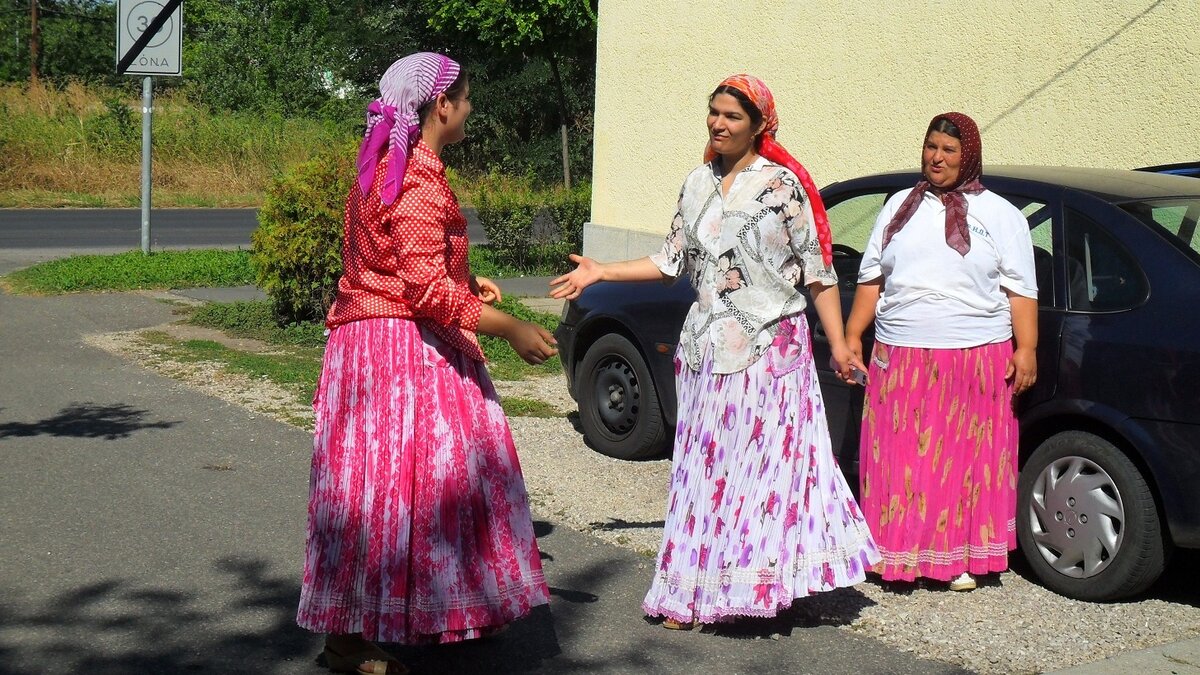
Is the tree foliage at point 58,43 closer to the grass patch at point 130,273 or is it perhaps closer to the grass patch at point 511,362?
the grass patch at point 130,273

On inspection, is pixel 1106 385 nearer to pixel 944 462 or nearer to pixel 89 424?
pixel 944 462

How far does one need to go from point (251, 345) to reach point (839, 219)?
6120 millimetres

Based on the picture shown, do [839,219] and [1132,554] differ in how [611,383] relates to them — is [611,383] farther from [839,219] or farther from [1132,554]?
[1132,554]

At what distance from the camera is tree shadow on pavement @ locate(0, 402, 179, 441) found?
784cm

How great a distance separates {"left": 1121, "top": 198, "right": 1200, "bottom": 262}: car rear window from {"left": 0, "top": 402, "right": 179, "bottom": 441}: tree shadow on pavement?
5568mm

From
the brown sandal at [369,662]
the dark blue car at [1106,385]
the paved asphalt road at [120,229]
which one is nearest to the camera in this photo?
the brown sandal at [369,662]

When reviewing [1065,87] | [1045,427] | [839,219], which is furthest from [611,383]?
[1065,87]

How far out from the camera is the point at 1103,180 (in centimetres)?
564

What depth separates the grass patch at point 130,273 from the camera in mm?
14266

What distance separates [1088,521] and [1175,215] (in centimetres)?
127

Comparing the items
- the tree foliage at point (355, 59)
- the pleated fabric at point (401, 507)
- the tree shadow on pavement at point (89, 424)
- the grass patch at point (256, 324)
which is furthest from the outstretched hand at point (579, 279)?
the tree foliage at point (355, 59)

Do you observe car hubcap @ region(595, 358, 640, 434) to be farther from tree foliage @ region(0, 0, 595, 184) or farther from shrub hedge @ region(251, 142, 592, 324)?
tree foliage @ region(0, 0, 595, 184)

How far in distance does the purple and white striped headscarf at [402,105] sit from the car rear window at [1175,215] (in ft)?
9.26

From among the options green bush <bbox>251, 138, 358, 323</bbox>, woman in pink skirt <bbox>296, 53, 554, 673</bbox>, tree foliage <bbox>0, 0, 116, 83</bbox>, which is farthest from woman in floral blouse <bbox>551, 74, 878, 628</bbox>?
tree foliage <bbox>0, 0, 116, 83</bbox>
